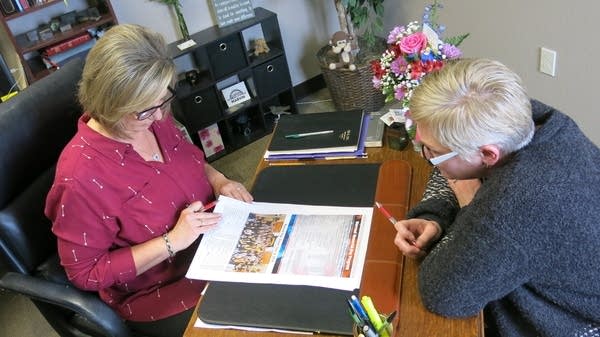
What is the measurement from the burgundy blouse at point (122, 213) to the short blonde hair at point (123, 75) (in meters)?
0.13

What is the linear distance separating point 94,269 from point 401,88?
876 millimetres

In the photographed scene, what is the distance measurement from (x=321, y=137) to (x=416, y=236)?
482mm

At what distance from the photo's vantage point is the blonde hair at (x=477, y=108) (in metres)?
0.83

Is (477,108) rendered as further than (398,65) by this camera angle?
No

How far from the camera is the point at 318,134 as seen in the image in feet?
4.61

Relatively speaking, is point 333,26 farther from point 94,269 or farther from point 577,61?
point 94,269

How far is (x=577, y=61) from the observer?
2.04 meters

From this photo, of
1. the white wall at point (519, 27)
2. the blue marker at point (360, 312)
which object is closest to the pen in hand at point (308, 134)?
the blue marker at point (360, 312)

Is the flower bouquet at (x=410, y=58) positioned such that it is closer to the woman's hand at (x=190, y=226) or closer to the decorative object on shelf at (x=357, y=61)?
the woman's hand at (x=190, y=226)

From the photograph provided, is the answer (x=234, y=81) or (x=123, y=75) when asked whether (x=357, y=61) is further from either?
(x=123, y=75)

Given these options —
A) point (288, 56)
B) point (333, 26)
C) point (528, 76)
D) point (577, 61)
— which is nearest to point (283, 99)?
point (288, 56)

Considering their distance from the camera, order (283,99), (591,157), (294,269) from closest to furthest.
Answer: (591,157)
(294,269)
(283,99)

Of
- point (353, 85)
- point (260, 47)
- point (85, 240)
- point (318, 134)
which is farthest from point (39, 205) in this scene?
point (260, 47)

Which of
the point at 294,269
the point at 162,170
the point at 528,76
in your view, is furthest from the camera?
the point at 528,76
